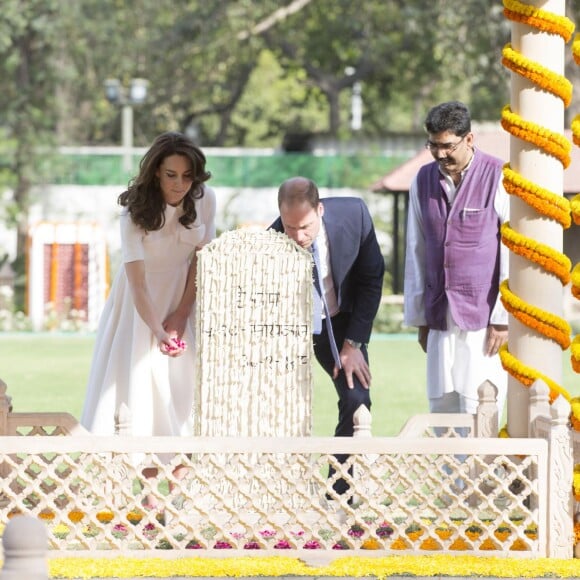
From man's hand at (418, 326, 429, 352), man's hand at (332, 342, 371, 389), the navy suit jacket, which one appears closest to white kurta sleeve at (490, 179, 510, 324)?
man's hand at (418, 326, 429, 352)

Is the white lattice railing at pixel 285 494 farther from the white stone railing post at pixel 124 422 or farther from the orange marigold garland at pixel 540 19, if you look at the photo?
the orange marigold garland at pixel 540 19

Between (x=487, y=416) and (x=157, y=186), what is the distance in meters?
1.87

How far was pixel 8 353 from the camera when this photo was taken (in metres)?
17.1

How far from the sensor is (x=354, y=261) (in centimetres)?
668

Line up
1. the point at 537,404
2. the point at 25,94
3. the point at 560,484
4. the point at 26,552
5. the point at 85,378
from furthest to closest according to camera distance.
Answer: the point at 25,94 → the point at 85,378 → the point at 537,404 → the point at 560,484 → the point at 26,552

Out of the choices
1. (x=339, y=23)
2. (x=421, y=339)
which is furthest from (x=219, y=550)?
(x=339, y=23)

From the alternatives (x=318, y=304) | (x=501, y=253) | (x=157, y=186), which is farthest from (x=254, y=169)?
(x=318, y=304)

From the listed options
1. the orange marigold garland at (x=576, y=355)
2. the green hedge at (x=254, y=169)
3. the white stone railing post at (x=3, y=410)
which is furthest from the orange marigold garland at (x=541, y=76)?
the green hedge at (x=254, y=169)

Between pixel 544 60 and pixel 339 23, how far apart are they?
27.5m

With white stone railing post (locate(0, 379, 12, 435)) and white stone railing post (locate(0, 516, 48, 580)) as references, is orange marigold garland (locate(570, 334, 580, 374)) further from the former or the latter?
white stone railing post (locate(0, 516, 48, 580))

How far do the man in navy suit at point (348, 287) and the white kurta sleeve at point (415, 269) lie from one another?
1.59 feet

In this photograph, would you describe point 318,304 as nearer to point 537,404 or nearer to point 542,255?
point 542,255

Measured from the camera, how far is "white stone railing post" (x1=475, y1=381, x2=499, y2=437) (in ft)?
20.7

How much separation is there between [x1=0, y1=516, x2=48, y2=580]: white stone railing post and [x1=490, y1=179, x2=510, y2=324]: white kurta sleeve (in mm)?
4118
